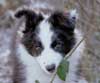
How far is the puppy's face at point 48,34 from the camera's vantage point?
228 inches

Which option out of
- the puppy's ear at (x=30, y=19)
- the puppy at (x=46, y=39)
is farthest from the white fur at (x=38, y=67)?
the puppy's ear at (x=30, y=19)

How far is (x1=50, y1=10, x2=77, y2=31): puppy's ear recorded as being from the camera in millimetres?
5863

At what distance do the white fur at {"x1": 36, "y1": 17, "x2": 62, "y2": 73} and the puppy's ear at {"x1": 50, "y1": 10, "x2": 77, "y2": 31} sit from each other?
82mm

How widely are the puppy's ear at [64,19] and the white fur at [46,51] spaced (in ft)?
0.27

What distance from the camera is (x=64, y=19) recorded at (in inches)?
231

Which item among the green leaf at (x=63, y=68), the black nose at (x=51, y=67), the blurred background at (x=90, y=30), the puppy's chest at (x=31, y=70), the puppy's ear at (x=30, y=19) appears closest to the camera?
the green leaf at (x=63, y=68)

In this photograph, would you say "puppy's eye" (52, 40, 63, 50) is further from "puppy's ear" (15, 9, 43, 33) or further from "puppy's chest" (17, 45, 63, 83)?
"puppy's chest" (17, 45, 63, 83)

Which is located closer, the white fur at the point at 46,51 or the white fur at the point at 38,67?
the white fur at the point at 46,51

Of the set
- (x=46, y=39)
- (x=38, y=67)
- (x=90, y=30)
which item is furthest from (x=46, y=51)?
(x=90, y=30)

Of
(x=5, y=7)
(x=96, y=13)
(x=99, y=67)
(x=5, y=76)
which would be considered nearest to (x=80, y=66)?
(x=99, y=67)

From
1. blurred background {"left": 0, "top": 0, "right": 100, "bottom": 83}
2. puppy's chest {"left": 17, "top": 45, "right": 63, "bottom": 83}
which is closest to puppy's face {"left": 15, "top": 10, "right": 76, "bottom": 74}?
puppy's chest {"left": 17, "top": 45, "right": 63, "bottom": 83}

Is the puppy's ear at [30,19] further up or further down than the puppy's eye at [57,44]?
further up

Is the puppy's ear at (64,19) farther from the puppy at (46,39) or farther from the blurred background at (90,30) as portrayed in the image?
the blurred background at (90,30)

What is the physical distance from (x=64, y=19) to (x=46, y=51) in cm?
38
